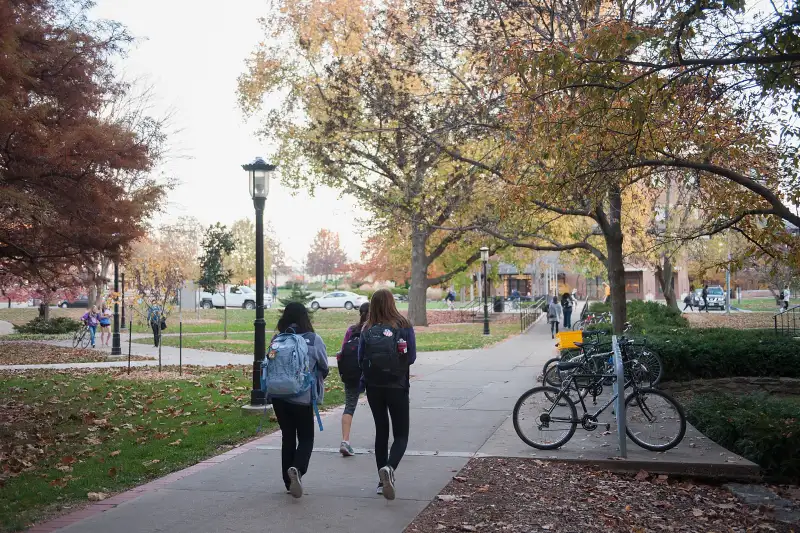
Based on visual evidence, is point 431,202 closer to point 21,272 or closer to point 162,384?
point 162,384

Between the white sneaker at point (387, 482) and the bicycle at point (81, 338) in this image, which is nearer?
the white sneaker at point (387, 482)

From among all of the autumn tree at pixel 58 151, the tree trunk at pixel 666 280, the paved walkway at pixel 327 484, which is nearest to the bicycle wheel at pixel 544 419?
the paved walkway at pixel 327 484

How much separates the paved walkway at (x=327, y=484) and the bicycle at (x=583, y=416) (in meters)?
0.20

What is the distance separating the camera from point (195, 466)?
25.3 ft

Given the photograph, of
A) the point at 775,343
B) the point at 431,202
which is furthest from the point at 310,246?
the point at 775,343

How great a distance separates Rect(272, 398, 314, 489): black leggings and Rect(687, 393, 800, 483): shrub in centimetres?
443

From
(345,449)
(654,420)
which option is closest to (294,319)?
(345,449)

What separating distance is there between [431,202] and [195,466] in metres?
14.4

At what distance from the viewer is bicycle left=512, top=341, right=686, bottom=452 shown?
7.91m

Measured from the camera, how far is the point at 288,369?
6.29 meters

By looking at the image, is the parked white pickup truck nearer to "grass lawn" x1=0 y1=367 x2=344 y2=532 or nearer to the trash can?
the trash can

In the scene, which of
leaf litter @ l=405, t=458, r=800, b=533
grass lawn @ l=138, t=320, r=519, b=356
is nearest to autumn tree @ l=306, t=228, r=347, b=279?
grass lawn @ l=138, t=320, r=519, b=356

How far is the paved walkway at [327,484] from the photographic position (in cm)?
566

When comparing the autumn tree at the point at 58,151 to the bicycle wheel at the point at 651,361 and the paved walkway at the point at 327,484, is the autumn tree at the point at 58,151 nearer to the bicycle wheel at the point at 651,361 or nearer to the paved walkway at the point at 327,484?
the paved walkway at the point at 327,484
